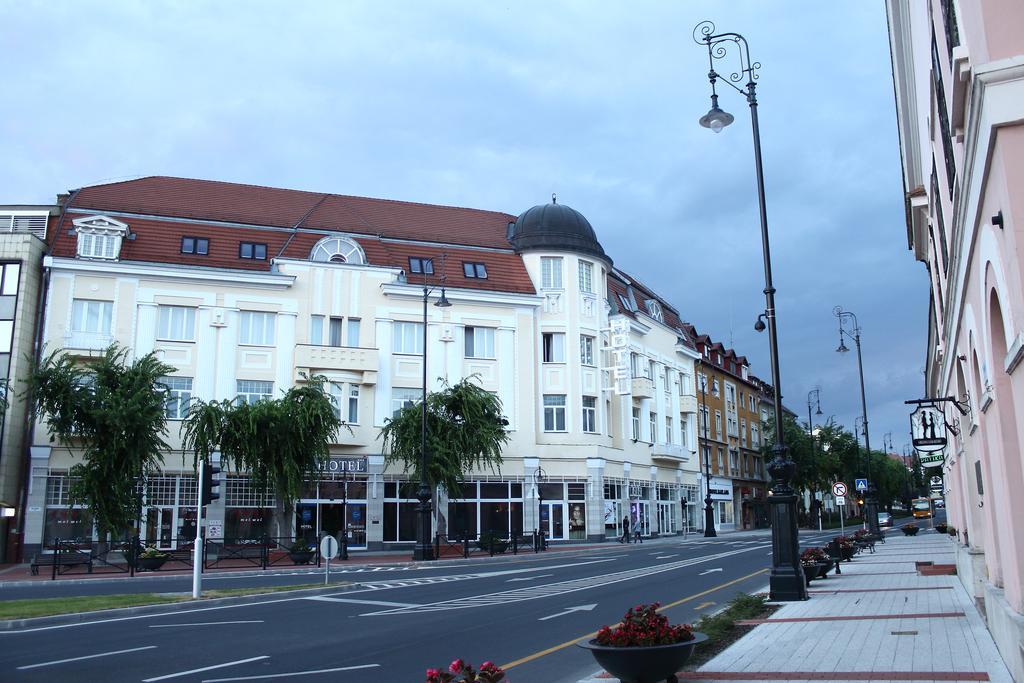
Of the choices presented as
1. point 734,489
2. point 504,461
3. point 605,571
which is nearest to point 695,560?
point 605,571

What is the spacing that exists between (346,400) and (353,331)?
373cm

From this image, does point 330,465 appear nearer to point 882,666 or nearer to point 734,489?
point 882,666

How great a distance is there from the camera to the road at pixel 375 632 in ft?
34.2

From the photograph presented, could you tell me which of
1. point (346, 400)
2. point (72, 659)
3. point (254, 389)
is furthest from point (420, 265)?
point (72, 659)

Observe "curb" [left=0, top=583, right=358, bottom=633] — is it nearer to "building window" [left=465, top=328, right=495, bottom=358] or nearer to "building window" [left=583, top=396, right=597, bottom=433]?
"building window" [left=465, top=328, right=495, bottom=358]

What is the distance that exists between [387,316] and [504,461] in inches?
375

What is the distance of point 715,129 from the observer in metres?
16.5

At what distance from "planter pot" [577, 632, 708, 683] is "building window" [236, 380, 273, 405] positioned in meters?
35.2

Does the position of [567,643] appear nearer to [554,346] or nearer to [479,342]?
[479,342]

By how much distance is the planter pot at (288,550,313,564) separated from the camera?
31.3 metres

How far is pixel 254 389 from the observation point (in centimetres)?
4088

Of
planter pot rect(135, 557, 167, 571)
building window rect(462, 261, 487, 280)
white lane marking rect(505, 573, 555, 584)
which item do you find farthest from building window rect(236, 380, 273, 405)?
white lane marking rect(505, 573, 555, 584)

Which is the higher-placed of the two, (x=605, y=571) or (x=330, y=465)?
(x=330, y=465)

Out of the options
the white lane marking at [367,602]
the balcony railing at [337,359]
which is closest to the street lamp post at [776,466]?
the white lane marking at [367,602]
